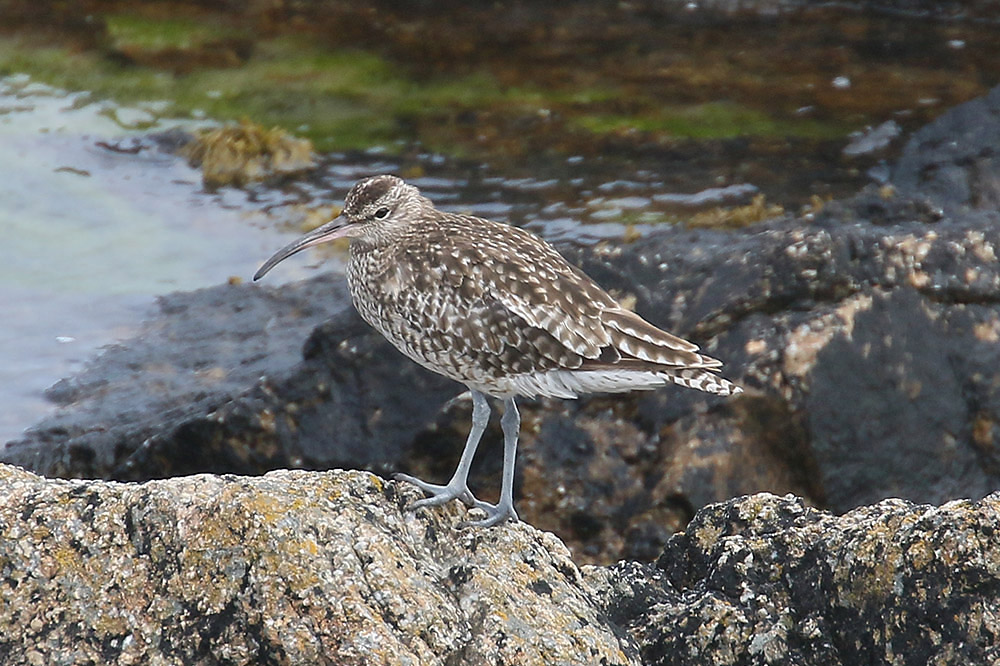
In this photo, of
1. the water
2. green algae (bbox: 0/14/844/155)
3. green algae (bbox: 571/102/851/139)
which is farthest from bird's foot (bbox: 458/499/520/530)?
green algae (bbox: 571/102/851/139)

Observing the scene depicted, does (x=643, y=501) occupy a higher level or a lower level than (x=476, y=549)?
lower

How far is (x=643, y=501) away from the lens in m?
7.01

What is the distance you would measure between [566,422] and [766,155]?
520 centimetres

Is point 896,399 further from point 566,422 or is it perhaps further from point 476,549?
point 476,549

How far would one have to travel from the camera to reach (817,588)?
4.38 m

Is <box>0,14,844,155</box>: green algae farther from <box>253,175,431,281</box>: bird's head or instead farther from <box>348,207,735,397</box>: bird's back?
<box>348,207,735,397</box>: bird's back

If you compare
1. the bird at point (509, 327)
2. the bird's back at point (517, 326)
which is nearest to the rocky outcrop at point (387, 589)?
the bird at point (509, 327)

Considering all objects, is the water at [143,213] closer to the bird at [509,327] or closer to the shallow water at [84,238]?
the shallow water at [84,238]

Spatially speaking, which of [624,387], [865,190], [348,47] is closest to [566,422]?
[624,387]

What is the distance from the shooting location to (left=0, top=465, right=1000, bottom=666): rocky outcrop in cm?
387

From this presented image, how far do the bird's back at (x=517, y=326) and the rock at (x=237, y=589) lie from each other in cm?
150

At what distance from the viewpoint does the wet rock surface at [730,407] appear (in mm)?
7008

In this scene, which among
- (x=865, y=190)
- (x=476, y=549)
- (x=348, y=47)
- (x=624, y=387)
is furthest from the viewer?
(x=348, y=47)

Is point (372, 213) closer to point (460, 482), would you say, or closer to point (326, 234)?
point (326, 234)
